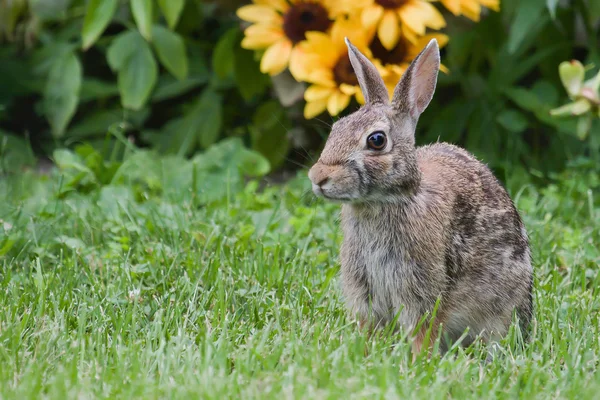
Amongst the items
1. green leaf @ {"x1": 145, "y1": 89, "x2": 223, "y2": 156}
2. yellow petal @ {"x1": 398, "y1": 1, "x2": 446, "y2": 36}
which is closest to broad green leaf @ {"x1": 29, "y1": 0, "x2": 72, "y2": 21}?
A: green leaf @ {"x1": 145, "y1": 89, "x2": 223, "y2": 156}

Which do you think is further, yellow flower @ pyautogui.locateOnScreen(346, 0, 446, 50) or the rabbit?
yellow flower @ pyautogui.locateOnScreen(346, 0, 446, 50)

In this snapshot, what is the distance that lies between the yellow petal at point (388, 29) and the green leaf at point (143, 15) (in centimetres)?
105

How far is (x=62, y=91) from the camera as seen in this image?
5016 mm

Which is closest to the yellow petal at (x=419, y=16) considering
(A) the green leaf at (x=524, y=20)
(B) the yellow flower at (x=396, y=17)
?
(B) the yellow flower at (x=396, y=17)

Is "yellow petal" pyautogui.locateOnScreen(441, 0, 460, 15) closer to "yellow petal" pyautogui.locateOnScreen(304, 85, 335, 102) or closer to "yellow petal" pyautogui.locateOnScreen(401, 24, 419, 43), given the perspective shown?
"yellow petal" pyautogui.locateOnScreen(401, 24, 419, 43)

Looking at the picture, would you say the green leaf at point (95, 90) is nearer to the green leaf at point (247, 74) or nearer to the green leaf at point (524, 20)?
the green leaf at point (247, 74)

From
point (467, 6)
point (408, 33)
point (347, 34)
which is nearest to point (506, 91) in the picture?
point (467, 6)

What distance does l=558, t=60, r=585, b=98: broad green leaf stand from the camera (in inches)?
144

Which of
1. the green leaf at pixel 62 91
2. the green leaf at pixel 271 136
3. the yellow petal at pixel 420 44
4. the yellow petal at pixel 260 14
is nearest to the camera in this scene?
the yellow petal at pixel 420 44

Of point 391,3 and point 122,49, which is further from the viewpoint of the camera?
point 122,49

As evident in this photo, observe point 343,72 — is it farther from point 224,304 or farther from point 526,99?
point 224,304

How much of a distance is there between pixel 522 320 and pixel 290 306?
0.78 m

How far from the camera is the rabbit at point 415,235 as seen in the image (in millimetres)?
2943

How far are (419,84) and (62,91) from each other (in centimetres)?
252
